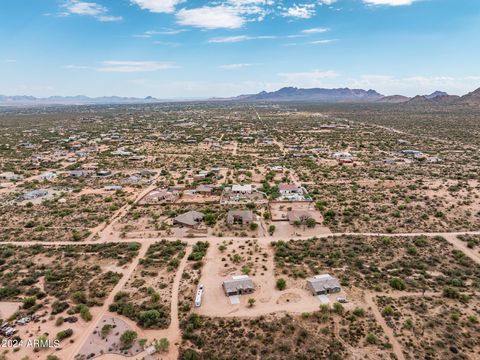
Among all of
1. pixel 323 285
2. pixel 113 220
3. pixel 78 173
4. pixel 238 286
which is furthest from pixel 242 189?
pixel 78 173

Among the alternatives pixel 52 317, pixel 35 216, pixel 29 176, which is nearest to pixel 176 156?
pixel 29 176

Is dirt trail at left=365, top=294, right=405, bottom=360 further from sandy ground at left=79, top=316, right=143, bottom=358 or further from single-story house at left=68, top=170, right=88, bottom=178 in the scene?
single-story house at left=68, top=170, right=88, bottom=178

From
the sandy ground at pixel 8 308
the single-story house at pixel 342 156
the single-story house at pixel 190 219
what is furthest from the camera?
the single-story house at pixel 342 156

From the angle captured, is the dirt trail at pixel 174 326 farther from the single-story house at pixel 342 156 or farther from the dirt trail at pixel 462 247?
the single-story house at pixel 342 156

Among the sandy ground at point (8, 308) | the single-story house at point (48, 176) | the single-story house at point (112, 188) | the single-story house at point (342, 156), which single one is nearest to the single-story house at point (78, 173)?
the single-story house at point (48, 176)

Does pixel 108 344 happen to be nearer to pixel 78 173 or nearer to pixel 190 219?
pixel 190 219

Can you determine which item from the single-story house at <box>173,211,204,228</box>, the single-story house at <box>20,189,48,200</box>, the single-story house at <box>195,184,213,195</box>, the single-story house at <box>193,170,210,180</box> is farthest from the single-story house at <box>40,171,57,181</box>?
the single-story house at <box>173,211,204,228</box>

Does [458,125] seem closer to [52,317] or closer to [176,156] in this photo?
[176,156]
